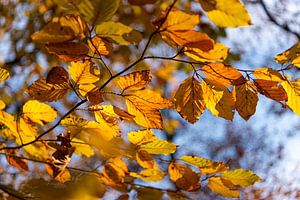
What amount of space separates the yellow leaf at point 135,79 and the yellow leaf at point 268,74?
0.61 ft

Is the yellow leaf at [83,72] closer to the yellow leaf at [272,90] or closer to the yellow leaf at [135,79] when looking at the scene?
the yellow leaf at [135,79]

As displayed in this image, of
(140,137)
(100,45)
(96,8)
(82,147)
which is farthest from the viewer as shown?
(82,147)

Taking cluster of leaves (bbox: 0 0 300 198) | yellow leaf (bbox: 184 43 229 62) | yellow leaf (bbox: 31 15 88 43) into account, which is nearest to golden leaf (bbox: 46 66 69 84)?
cluster of leaves (bbox: 0 0 300 198)

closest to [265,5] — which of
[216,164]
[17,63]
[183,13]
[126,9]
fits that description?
[126,9]

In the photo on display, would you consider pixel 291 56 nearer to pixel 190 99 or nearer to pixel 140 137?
pixel 190 99

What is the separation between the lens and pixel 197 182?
2.44 feet

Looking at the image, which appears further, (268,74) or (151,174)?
(151,174)

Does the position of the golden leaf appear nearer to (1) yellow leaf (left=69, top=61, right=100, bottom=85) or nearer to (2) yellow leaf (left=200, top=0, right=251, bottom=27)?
(1) yellow leaf (left=69, top=61, right=100, bottom=85)

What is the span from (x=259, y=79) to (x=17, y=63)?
1.96m

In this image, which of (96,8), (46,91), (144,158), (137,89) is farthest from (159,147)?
(96,8)

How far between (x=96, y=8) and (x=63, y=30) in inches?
2.6

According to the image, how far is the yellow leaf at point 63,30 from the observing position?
1.64 feet

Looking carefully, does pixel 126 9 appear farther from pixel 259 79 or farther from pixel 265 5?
pixel 259 79

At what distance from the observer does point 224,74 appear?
0.62 m
